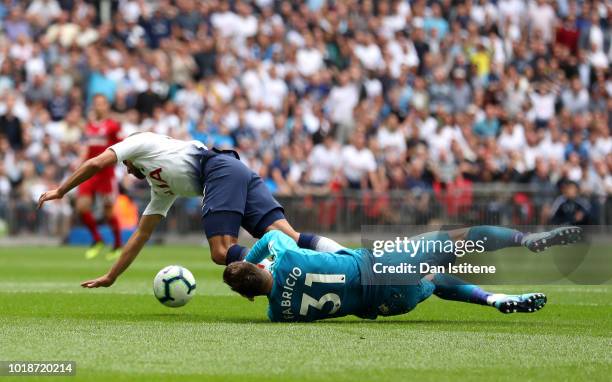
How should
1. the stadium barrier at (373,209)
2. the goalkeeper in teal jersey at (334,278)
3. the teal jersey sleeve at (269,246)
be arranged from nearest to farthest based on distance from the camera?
the goalkeeper in teal jersey at (334,278) < the teal jersey sleeve at (269,246) < the stadium barrier at (373,209)

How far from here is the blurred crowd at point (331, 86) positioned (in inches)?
1043

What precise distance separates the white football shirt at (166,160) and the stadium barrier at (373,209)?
1386 centimetres

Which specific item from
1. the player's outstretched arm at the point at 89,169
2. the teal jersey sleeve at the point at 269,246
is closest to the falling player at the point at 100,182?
the player's outstretched arm at the point at 89,169

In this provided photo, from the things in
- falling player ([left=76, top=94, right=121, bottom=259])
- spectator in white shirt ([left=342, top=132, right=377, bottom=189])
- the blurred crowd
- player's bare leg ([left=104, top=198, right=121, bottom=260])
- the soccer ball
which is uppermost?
the blurred crowd

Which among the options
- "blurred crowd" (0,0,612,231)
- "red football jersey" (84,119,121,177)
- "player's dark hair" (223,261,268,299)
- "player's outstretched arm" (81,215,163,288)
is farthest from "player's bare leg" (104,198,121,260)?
"player's dark hair" (223,261,268,299)

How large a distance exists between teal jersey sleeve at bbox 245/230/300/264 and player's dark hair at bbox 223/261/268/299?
0.30 metres

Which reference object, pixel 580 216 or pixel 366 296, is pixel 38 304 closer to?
pixel 366 296

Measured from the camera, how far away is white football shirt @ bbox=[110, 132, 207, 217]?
11.2 metres

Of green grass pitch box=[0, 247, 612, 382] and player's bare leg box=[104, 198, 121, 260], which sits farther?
player's bare leg box=[104, 198, 121, 260]

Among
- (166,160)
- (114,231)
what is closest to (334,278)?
(166,160)

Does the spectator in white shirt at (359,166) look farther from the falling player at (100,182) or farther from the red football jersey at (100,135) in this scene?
the red football jersey at (100,135)

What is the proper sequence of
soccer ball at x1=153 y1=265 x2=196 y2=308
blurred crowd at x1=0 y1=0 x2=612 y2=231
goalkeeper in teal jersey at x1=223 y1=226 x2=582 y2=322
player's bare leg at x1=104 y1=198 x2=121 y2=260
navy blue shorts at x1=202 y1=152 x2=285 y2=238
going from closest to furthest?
goalkeeper in teal jersey at x1=223 y1=226 x2=582 y2=322 < soccer ball at x1=153 y1=265 x2=196 y2=308 < navy blue shorts at x1=202 y1=152 x2=285 y2=238 < player's bare leg at x1=104 y1=198 x2=121 y2=260 < blurred crowd at x1=0 y1=0 x2=612 y2=231

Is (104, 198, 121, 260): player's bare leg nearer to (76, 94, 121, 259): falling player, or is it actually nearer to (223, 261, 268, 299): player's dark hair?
(76, 94, 121, 259): falling player

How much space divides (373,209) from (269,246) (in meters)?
16.5
